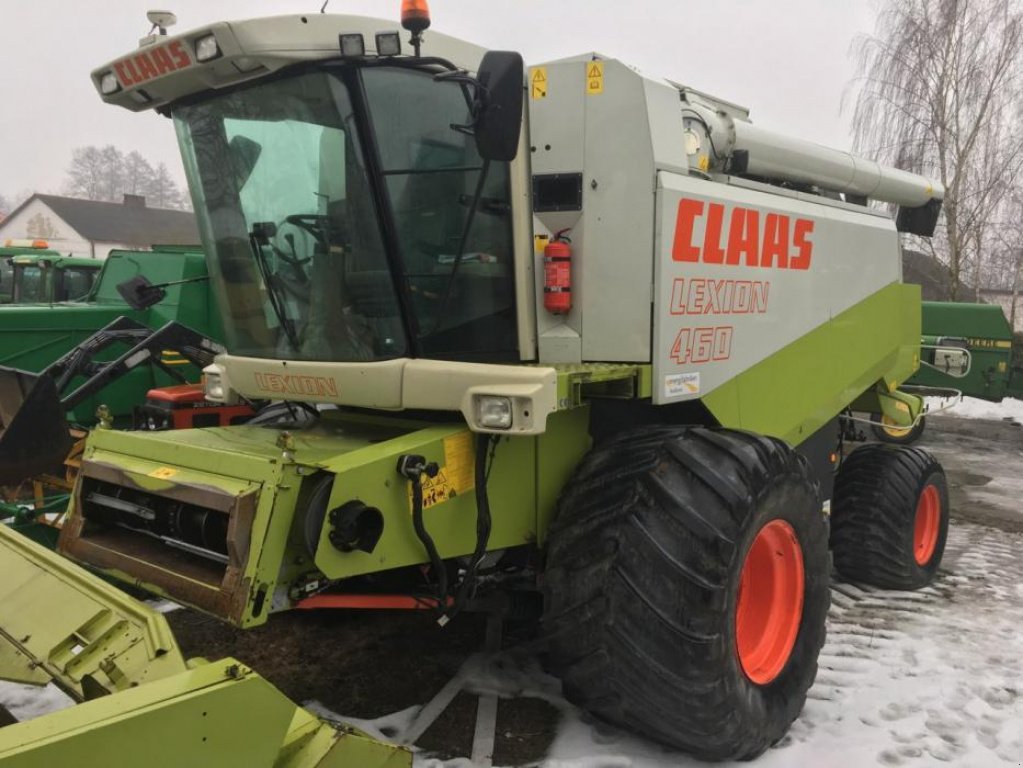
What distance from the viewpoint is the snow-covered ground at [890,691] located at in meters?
3.05

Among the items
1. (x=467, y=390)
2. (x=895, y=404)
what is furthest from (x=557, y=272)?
(x=895, y=404)

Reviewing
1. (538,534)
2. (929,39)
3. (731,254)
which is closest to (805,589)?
(538,534)

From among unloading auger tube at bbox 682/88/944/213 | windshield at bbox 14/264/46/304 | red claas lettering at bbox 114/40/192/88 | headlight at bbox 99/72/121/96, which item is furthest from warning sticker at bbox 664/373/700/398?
windshield at bbox 14/264/46/304

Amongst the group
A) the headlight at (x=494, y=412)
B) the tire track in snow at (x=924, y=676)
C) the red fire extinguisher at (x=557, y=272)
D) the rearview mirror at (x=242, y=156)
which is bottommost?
the tire track in snow at (x=924, y=676)

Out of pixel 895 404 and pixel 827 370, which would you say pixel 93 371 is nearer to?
pixel 827 370

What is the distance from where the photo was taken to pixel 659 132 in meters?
3.13

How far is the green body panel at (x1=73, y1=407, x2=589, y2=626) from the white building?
39.1 m

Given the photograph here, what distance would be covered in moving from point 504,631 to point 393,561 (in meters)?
1.62

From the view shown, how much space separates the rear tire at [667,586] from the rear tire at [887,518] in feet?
7.07

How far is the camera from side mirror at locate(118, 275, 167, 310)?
3992mm

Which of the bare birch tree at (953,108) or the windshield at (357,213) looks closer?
the windshield at (357,213)

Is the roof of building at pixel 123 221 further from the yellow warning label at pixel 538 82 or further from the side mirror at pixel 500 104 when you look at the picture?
the side mirror at pixel 500 104

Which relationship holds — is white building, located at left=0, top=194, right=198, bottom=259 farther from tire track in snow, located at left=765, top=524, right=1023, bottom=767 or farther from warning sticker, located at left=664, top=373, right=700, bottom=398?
warning sticker, located at left=664, top=373, right=700, bottom=398

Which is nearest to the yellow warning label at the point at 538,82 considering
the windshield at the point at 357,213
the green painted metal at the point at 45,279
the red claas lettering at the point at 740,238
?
the windshield at the point at 357,213
